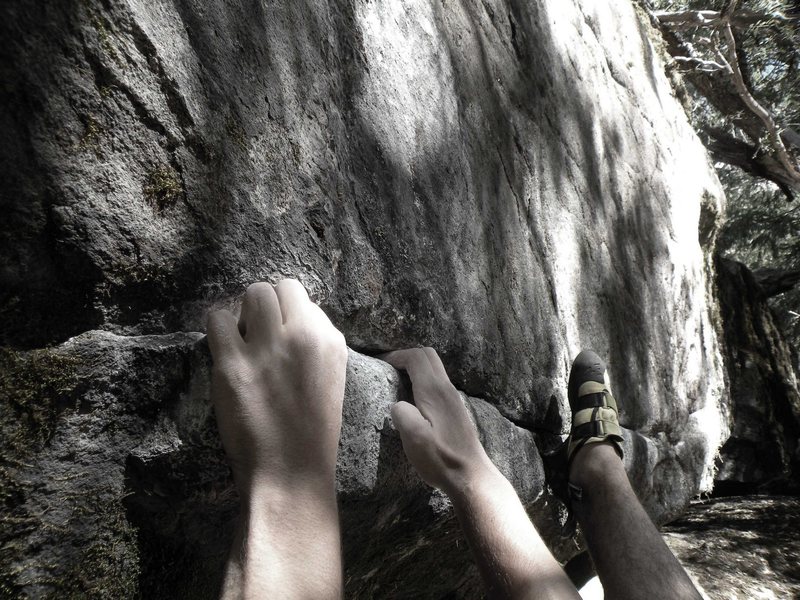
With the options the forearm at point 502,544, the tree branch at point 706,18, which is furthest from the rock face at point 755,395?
the forearm at point 502,544

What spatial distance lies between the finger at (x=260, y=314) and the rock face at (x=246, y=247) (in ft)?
0.16

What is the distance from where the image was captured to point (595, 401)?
2092 millimetres

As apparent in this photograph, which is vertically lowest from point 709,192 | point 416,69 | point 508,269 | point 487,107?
point 508,269

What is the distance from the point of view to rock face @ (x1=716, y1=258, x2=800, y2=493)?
4.62 metres

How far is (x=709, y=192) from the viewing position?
4430 millimetres

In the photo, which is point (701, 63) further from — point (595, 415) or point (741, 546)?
point (595, 415)

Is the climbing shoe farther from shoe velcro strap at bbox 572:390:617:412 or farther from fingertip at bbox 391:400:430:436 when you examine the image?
fingertip at bbox 391:400:430:436

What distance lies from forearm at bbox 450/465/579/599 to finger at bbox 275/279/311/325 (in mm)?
594

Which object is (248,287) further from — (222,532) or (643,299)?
(643,299)

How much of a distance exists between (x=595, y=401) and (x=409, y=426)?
3.16ft

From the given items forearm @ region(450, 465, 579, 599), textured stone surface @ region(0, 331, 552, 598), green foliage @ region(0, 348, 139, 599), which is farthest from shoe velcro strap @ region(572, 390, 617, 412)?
green foliage @ region(0, 348, 139, 599)

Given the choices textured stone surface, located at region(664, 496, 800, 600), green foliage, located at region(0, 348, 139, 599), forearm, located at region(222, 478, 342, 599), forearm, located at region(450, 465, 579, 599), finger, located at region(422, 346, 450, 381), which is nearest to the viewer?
green foliage, located at region(0, 348, 139, 599)

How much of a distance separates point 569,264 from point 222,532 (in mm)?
1781

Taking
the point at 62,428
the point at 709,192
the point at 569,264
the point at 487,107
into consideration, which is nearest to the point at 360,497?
the point at 62,428
